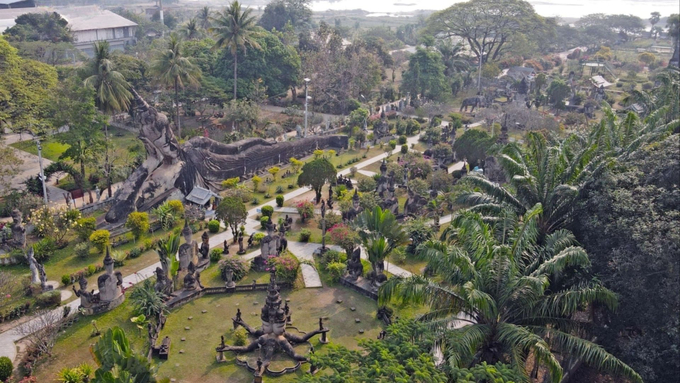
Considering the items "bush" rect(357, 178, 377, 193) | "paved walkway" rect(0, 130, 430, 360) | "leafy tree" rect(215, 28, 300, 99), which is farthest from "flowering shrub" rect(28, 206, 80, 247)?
"leafy tree" rect(215, 28, 300, 99)

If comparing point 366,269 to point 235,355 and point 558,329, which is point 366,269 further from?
point 558,329

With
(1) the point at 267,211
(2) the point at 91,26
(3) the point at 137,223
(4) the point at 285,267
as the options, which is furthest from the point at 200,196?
(2) the point at 91,26

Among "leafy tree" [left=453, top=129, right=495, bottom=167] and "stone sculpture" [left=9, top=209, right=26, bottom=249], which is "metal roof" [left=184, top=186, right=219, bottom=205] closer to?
"stone sculpture" [left=9, top=209, right=26, bottom=249]

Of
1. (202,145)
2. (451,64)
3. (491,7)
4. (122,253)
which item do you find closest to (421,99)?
(451,64)

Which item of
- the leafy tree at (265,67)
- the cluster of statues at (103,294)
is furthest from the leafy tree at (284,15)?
the cluster of statues at (103,294)

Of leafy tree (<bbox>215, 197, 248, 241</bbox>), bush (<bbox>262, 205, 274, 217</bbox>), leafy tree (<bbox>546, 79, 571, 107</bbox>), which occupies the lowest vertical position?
bush (<bbox>262, 205, 274, 217</bbox>)

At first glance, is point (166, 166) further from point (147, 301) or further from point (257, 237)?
point (147, 301)

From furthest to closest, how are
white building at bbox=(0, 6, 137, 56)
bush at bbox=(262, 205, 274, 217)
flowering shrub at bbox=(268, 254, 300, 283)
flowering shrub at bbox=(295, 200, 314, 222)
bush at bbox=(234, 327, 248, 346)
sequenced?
white building at bbox=(0, 6, 137, 56) → bush at bbox=(262, 205, 274, 217) → flowering shrub at bbox=(295, 200, 314, 222) → flowering shrub at bbox=(268, 254, 300, 283) → bush at bbox=(234, 327, 248, 346)
